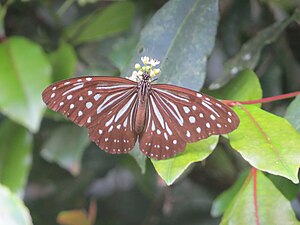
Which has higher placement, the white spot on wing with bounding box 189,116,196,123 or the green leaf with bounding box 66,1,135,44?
the white spot on wing with bounding box 189,116,196,123

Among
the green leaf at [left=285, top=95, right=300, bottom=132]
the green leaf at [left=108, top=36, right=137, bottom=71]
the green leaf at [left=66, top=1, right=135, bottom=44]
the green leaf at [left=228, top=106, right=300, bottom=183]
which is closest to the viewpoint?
the green leaf at [left=228, top=106, right=300, bottom=183]

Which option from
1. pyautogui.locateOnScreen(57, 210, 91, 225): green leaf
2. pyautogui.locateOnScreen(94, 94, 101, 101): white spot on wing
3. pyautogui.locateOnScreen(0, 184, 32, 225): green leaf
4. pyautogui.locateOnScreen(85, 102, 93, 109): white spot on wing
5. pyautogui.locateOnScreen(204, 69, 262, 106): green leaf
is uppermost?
pyautogui.locateOnScreen(94, 94, 101, 101): white spot on wing

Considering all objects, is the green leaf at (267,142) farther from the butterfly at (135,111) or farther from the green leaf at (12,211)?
the green leaf at (12,211)

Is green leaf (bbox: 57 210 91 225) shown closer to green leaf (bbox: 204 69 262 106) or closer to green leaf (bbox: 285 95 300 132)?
green leaf (bbox: 204 69 262 106)

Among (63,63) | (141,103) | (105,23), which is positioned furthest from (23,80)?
(141,103)

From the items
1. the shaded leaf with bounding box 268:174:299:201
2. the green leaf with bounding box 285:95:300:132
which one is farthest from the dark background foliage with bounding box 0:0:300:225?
the green leaf with bounding box 285:95:300:132

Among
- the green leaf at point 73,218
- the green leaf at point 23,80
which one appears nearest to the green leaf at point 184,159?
the green leaf at point 23,80

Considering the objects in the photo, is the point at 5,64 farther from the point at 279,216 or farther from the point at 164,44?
the point at 279,216
